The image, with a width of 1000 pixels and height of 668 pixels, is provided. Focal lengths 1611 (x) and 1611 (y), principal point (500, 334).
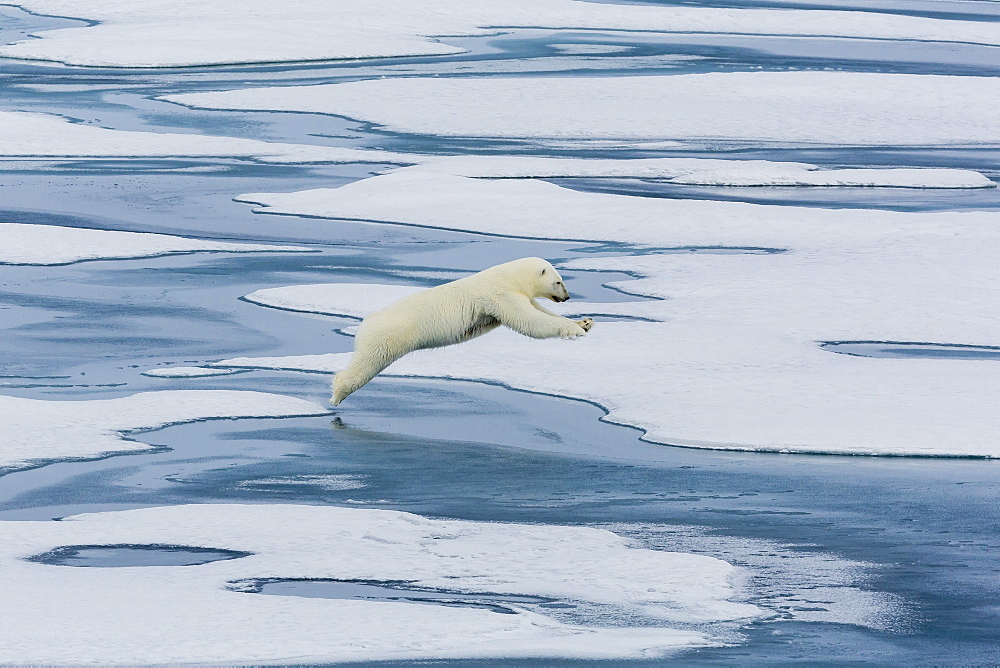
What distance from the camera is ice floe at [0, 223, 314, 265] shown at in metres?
12.1

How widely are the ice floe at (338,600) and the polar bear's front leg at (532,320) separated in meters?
1.96

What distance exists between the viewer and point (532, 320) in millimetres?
7883

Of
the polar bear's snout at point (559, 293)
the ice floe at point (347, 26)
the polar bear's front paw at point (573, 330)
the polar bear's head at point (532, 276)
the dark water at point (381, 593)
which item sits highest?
the ice floe at point (347, 26)

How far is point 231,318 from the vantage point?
1002 cm

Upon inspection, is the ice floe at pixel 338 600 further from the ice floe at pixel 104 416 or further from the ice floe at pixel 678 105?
the ice floe at pixel 678 105

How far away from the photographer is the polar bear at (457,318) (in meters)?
7.82

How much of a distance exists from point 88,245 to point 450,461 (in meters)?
6.36

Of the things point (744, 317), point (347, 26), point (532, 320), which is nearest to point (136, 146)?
point (744, 317)

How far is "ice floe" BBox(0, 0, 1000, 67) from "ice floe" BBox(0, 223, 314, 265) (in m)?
14.3

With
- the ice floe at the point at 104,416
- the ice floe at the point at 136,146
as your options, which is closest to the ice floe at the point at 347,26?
the ice floe at the point at 136,146

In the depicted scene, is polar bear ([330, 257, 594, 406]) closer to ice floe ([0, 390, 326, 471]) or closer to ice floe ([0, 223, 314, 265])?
ice floe ([0, 390, 326, 471])

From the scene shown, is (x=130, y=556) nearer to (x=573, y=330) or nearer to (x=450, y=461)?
(x=450, y=461)

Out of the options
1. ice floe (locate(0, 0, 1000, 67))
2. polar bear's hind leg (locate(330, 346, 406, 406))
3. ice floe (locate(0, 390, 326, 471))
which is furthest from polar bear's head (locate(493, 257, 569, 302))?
ice floe (locate(0, 0, 1000, 67))

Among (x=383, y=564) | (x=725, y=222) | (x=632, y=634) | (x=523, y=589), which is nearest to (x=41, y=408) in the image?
(x=383, y=564)
